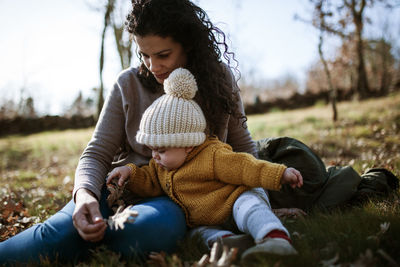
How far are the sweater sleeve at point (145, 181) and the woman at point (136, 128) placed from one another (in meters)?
0.08

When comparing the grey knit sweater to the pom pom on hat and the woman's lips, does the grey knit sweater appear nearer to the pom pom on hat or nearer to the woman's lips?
the woman's lips

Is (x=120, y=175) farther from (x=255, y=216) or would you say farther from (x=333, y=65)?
(x=333, y=65)

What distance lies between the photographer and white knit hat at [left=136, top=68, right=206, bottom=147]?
1944 mm

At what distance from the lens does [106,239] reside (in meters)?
1.84

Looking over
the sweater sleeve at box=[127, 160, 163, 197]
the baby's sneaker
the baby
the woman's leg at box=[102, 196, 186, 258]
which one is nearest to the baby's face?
the baby

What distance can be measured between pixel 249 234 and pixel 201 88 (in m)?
1.06

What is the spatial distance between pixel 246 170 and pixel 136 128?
3.26ft

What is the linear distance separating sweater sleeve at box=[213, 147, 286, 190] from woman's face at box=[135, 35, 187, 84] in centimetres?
71

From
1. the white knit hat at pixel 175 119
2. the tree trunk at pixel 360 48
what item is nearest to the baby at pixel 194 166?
the white knit hat at pixel 175 119

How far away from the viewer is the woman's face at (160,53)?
2160 mm

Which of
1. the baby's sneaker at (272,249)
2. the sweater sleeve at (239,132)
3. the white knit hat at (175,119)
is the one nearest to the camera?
the baby's sneaker at (272,249)

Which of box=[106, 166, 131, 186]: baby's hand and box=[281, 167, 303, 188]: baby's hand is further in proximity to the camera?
box=[106, 166, 131, 186]: baby's hand

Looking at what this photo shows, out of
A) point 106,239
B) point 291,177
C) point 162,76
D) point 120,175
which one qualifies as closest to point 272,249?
point 291,177

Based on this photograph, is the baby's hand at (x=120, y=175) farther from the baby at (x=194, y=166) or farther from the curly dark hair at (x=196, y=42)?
the curly dark hair at (x=196, y=42)
